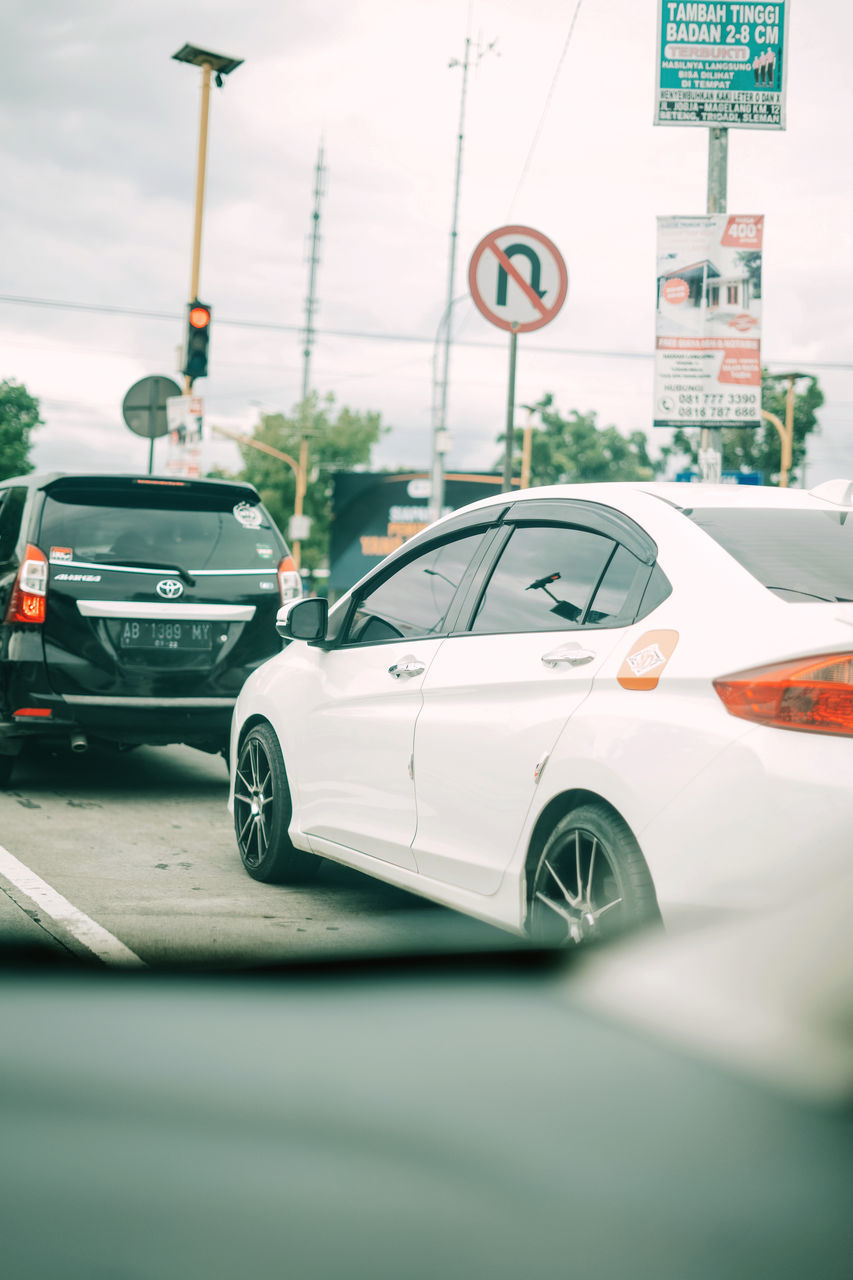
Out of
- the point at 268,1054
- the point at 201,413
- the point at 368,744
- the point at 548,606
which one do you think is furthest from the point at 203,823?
the point at 201,413

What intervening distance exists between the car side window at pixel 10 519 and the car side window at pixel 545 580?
4196mm

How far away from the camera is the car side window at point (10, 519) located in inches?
308

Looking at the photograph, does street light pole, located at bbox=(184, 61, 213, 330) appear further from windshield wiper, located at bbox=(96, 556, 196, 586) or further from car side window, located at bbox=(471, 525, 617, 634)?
car side window, located at bbox=(471, 525, 617, 634)

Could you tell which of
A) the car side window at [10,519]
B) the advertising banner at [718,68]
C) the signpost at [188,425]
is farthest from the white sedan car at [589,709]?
the signpost at [188,425]

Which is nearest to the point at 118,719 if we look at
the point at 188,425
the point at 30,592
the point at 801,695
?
the point at 30,592

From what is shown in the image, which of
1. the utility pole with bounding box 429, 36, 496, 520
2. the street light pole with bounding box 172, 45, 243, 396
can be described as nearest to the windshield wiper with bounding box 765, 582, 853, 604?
the street light pole with bounding box 172, 45, 243, 396

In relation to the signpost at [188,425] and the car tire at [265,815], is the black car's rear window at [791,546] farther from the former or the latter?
the signpost at [188,425]

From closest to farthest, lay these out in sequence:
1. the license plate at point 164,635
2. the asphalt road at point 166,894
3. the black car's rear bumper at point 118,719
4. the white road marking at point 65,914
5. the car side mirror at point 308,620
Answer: the white road marking at point 65,914
the asphalt road at point 166,894
the car side mirror at point 308,620
the black car's rear bumper at point 118,719
the license plate at point 164,635

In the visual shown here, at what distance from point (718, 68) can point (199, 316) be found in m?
7.90

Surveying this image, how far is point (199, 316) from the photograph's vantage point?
51.7 ft

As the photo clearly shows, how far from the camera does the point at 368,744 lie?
189 inches

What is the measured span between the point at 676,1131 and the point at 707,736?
1.17m

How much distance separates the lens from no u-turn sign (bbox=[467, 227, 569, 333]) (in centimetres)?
958

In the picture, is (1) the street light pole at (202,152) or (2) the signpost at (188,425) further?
(1) the street light pole at (202,152)
